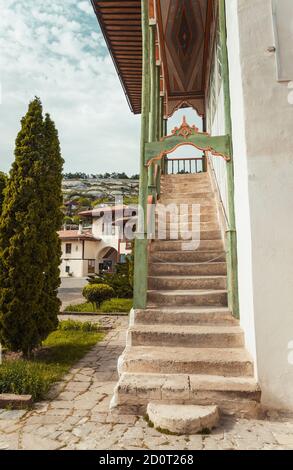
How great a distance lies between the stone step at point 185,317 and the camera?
12.6 feet

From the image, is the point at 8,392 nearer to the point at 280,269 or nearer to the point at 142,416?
the point at 142,416

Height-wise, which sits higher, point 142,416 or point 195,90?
point 195,90

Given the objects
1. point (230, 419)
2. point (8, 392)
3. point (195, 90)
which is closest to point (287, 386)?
point (230, 419)

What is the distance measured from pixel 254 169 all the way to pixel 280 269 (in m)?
1.02

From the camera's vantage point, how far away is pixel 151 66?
509cm

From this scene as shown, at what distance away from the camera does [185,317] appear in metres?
3.89

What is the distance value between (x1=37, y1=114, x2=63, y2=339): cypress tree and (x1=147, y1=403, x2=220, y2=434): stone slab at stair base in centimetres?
302

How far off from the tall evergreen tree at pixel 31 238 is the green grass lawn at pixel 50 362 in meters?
0.45

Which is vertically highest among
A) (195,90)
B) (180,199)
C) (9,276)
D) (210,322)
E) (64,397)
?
(195,90)

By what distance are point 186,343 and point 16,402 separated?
183 cm

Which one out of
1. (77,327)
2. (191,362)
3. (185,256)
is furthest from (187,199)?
(191,362)

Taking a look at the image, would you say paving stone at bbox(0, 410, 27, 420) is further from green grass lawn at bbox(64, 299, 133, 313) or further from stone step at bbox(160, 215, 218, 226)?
green grass lawn at bbox(64, 299, 133, 313)
